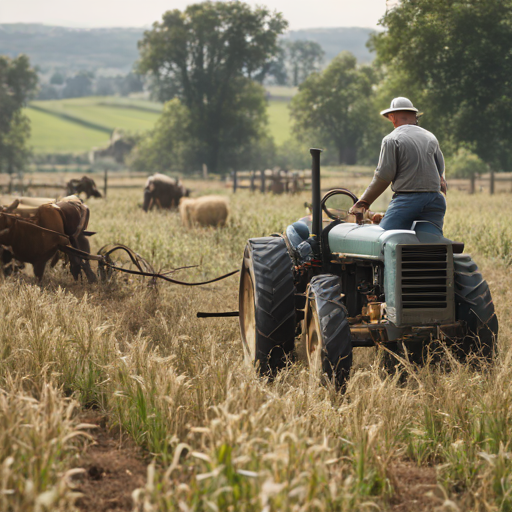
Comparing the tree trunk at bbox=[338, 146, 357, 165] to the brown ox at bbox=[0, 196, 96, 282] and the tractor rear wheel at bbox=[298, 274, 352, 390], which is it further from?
Result: the tractor rear wheel at bbox=[298, 274, 352, 390]

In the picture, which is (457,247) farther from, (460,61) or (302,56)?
(302,56)

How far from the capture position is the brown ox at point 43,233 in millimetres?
8422

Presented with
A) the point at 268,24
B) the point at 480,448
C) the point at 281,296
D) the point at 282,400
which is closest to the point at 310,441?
the point at 282,400

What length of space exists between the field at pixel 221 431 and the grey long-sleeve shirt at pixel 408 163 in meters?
1.41

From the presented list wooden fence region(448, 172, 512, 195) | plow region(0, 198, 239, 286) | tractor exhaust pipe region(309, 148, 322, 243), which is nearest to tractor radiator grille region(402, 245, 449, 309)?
tractor exhaust pipe region(309, 148, 322, 243)

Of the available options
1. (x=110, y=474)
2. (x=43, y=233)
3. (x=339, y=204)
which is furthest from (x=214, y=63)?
(x=110, y=474)

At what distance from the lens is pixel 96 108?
6053 inches

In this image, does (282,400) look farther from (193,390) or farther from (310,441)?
(310,441)

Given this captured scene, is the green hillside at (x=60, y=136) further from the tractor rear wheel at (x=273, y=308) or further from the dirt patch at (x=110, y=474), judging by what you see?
the dirt patch at (x=110, y=474)

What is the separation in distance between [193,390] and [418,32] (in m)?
→ 25.1

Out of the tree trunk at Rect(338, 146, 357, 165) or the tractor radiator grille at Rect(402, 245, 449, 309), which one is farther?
the tree trunk at Rect(338, 146, 357, 165)

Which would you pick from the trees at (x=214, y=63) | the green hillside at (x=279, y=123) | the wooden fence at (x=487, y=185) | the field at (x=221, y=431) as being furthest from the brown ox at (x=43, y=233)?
the green hillside at (x=279, y=123)

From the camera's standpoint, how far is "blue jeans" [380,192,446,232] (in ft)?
16.5

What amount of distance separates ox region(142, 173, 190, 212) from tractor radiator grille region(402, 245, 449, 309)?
16916 millimetres
